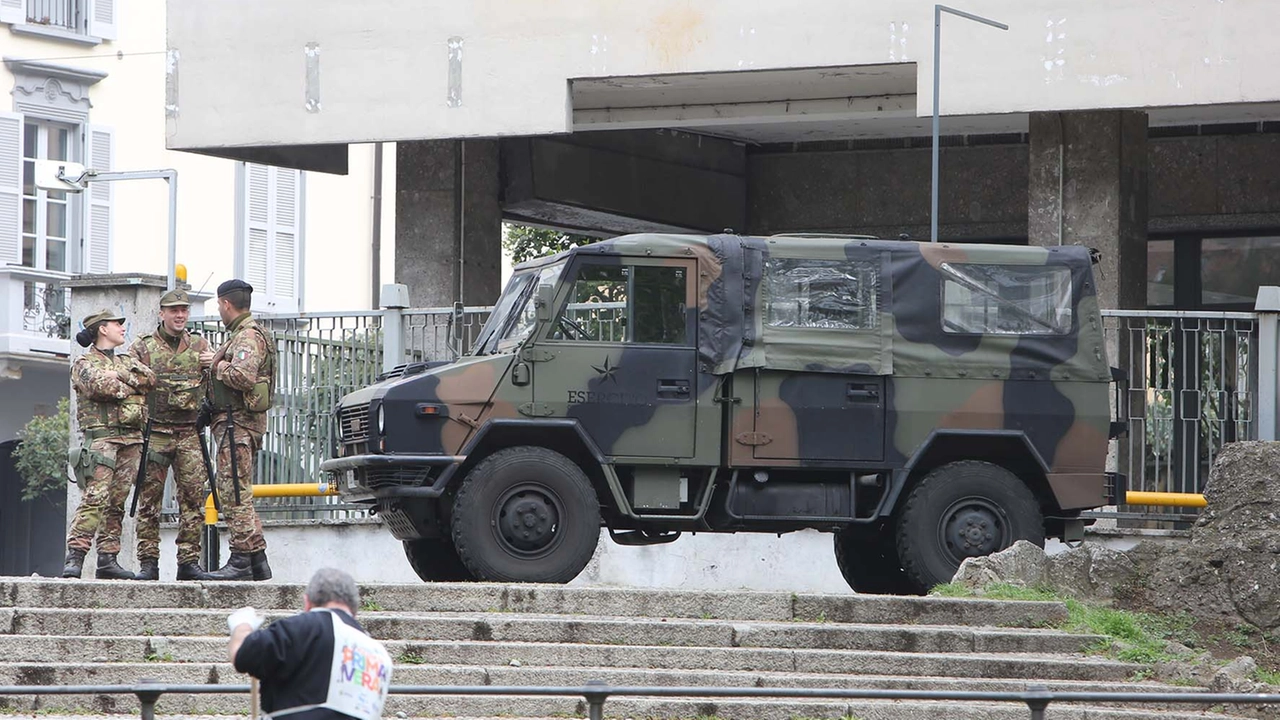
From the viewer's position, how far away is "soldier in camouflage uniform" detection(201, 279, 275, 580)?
1340 cm

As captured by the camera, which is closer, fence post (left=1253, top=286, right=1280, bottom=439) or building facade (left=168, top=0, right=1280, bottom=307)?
fence post (left=1253, top=286, right=1280, bottom=439)

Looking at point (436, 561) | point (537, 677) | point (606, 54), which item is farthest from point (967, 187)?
point (537, 677)

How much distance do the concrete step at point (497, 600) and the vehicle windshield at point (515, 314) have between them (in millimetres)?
1829

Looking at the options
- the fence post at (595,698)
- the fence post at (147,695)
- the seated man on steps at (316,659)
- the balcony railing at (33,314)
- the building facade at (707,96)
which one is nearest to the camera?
the seated man on steps at (316,659)

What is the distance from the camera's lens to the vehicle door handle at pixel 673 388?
1343cm

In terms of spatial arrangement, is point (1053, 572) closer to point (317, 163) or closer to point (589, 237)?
point (317, 163)

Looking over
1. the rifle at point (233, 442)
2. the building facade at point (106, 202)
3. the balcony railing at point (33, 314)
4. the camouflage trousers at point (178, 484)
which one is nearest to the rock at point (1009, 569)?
the rifle at point (233, 442)

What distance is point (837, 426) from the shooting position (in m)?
13.6

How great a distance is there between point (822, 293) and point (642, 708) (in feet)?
12.3

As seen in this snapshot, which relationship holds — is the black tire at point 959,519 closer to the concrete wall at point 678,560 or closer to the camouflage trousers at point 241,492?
the concrete wall at point 678,560

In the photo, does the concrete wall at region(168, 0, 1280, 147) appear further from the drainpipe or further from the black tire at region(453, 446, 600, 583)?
the drainpipe

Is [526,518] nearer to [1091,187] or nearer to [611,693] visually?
[611,693]

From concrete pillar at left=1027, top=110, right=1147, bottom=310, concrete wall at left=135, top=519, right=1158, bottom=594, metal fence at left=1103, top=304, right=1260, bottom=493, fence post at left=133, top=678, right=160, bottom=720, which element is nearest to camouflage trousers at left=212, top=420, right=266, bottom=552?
concrete wall at left=135, top=519, right=1158, bottom=594

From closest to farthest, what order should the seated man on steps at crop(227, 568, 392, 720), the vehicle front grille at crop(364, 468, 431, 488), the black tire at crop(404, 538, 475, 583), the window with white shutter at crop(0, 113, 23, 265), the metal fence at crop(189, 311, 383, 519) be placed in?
the seated man on steps at crop(227, 568, 392, 720) → the vehicle front grille at crop(364, 468, 431, 488) → the black tire at crop(404, 538, 475, 583) → the metal fence at crop(189, 311, 383, 519) → the window with white shutter at crop(0, 113, 23, 265)
